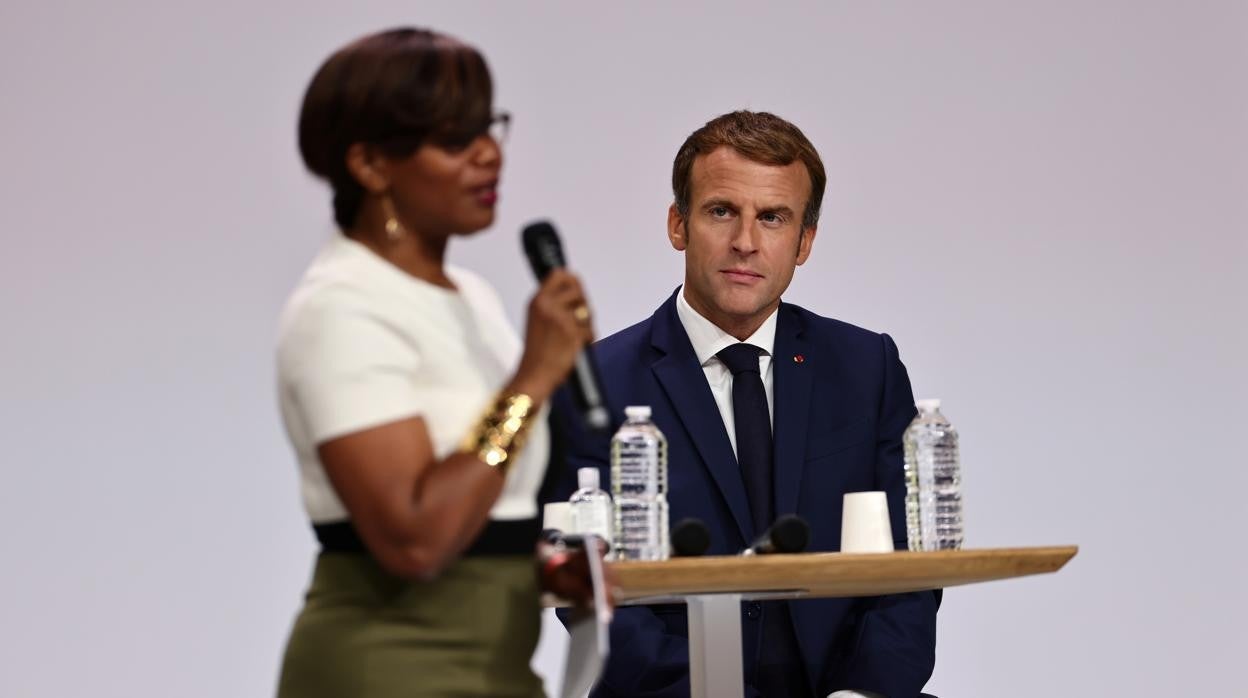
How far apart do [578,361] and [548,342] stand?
0.20 ft

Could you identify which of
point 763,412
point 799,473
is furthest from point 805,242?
point 799,473

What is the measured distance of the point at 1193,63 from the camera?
176 inches

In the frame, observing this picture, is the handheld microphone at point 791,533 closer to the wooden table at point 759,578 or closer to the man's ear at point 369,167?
the wooden table at point 759,578

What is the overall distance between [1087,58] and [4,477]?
2.92m

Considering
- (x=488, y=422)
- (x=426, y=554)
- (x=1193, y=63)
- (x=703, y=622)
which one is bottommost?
(x=703, y=622)

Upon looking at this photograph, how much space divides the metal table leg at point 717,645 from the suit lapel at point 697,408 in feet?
1.58

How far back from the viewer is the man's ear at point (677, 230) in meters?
3.46

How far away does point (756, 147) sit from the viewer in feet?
10.9

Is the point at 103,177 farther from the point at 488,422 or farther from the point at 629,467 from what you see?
the point at 488,422

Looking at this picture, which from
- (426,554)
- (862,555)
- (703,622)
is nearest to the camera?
(426,554)

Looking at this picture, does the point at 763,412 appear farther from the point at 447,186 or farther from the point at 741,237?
the point at 447,186

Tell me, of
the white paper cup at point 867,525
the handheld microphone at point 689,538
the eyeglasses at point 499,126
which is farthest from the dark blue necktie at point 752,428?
the eyeglasses at point 499,126

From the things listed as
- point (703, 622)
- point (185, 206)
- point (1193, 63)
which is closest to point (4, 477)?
point (185, 206)

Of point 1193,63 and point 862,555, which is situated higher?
point 1193,63
